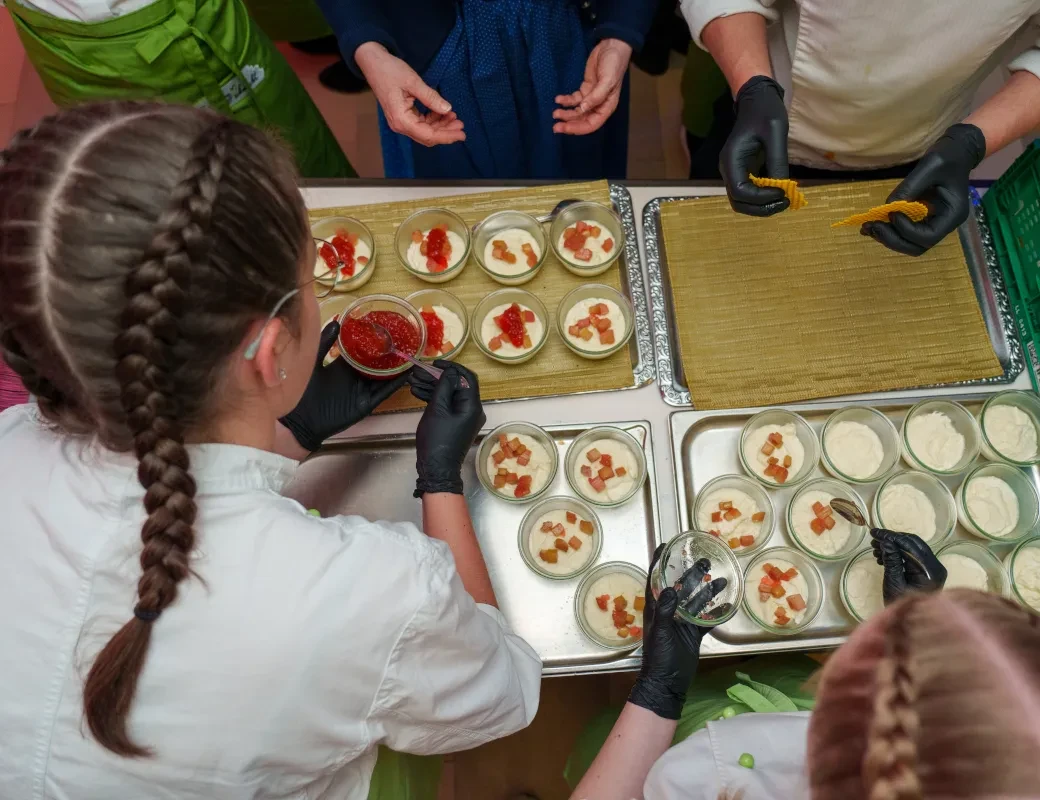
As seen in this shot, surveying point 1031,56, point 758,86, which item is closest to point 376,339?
point 758,86

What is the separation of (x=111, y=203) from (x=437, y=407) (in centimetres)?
82

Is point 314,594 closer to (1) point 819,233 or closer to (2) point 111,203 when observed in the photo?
(2) point 111,203

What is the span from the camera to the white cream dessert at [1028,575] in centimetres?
147

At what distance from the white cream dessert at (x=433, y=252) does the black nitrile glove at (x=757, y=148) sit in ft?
2.34

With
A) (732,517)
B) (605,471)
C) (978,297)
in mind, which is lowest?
(732,517)

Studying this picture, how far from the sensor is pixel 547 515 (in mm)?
1599

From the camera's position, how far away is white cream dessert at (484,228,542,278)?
1773 millimetres

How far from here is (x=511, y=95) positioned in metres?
1.99

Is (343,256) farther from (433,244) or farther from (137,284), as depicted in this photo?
(137,284)

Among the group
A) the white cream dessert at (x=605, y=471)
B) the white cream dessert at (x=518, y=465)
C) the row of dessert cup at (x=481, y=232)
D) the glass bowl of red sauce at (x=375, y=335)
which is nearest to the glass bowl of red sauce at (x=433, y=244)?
the row of dessert cup at (x=481, y=232)

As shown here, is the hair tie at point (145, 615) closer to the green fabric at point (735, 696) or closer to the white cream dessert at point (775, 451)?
the green fabric at point (735, 696)

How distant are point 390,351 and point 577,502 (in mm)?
585

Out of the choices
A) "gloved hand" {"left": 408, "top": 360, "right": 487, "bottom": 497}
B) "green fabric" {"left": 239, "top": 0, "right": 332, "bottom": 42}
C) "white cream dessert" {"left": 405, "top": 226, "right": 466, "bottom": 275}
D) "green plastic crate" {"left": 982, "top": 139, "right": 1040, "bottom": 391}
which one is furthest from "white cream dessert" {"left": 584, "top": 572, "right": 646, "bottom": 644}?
"green fabric" {"left": 239, "top": 0, "right": 332, "bottom": 42}

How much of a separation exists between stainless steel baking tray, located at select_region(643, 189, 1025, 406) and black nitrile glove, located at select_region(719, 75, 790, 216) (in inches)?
10.4
